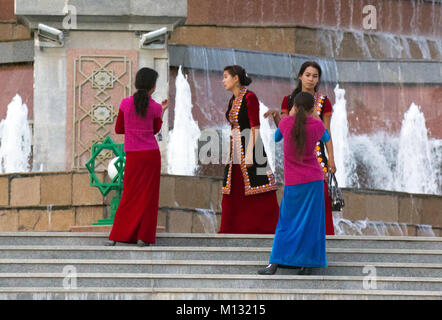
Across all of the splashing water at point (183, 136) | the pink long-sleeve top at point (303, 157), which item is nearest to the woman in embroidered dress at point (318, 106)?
the pink long-sleeve top at point (303, 157)

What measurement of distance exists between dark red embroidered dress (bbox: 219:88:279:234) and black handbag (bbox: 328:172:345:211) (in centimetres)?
60

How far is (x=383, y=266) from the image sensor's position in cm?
711

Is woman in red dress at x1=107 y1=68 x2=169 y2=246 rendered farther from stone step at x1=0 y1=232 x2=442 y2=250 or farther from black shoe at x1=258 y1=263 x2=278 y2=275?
black shoe at x1=258 y1=263 x2=278 y2=275

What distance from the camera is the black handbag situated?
301 inches

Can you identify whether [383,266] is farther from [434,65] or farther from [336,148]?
[434,65]

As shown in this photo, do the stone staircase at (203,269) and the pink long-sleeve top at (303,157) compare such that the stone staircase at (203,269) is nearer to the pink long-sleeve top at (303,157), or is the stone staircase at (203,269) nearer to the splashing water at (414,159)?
the pink long-sleeve top at (303,157)

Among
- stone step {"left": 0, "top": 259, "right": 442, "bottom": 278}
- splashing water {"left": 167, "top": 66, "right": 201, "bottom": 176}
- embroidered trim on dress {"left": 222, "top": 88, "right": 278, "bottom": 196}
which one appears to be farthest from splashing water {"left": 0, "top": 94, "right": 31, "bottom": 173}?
stone step {"left": 0, "top": 259, "right": 442, "bottom": 278}

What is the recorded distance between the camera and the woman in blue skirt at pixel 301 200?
22.4 feet

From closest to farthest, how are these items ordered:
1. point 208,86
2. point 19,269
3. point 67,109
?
point 19,269 < point 67,109 < point 208,86

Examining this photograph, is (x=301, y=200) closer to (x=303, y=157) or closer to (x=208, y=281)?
(x=303, y=157)

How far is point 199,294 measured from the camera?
6.46m

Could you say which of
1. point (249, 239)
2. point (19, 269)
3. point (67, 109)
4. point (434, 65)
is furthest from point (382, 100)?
point (19, 269)

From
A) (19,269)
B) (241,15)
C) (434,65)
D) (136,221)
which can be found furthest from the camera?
(241,15)

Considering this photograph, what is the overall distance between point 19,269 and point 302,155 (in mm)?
2276
